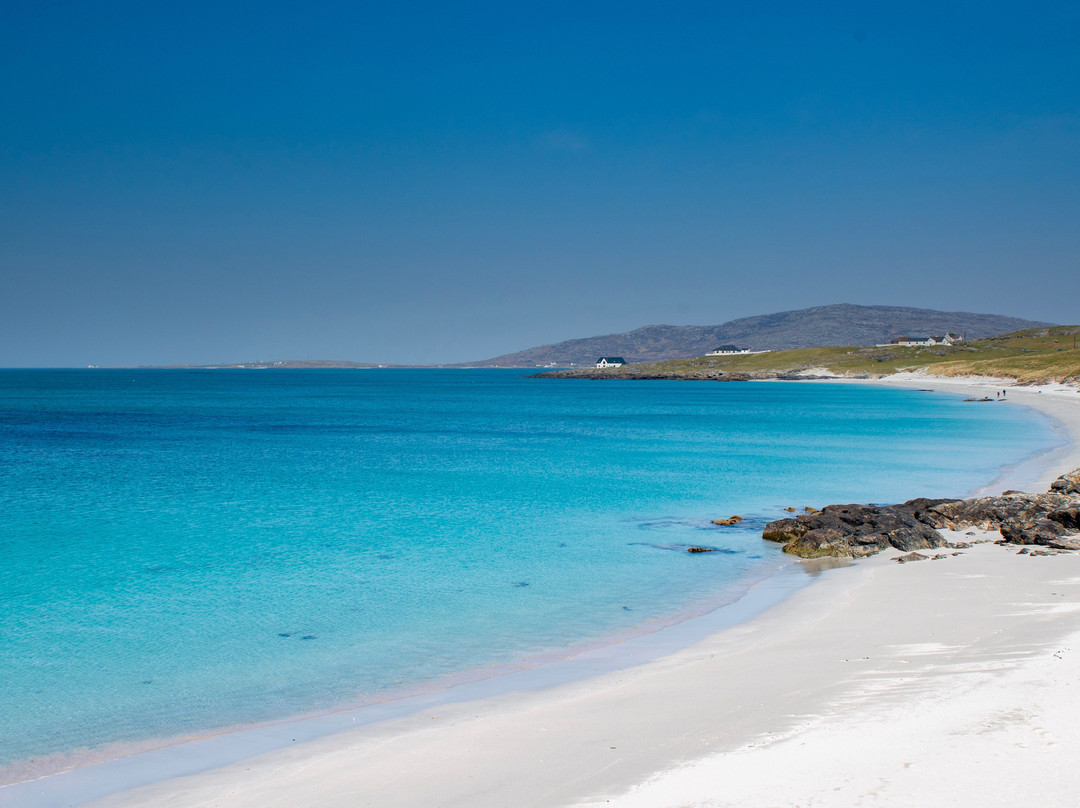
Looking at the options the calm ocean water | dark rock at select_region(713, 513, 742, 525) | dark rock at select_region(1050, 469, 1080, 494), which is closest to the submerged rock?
the calm ocean water

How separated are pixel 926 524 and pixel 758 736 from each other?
1434 cm

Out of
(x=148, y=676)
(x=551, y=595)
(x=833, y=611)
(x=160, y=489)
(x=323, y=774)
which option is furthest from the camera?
(x=160, y=489)

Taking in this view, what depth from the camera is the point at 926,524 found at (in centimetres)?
1967

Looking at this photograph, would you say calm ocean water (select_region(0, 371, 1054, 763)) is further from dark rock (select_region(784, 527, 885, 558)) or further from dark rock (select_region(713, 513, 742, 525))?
dark rock (select_region(784, 527, 885, 558))

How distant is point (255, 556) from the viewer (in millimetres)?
19656

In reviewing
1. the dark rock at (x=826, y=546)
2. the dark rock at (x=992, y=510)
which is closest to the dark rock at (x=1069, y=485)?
the dark rock at (x=992, y=510)

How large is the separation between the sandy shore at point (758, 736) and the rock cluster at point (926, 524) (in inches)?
239

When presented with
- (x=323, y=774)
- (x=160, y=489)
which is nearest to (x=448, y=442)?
(x=160, y=489)

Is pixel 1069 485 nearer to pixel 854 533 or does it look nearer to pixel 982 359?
pixel 854 533

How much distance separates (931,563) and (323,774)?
13.4 m

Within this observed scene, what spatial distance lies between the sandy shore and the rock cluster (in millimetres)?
6073

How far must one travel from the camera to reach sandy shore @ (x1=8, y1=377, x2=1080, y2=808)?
21.2ft

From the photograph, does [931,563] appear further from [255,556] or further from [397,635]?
[255,556]

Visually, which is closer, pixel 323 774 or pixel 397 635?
pixel 323 774
